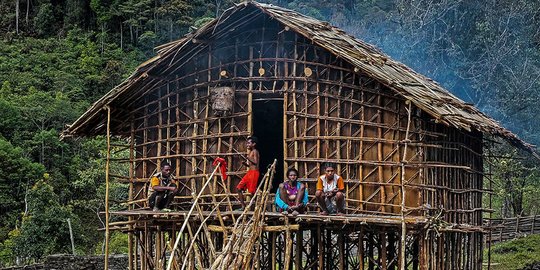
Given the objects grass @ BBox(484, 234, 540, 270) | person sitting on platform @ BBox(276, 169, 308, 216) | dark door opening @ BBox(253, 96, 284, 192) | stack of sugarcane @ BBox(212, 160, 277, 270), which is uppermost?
dark door opening @ BBox(253, 96, 284, 192)

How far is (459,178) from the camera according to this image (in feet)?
51.0

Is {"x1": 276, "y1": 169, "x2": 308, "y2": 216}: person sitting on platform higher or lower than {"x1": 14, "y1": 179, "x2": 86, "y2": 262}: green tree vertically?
higher

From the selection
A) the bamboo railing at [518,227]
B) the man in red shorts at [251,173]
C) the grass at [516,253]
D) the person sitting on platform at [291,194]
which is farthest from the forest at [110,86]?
the person sitting on platform at [291,194]

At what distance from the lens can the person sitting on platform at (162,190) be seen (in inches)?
577

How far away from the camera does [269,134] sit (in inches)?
741

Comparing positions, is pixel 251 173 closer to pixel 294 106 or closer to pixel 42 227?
pixel 294 106

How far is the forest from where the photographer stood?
27484mm

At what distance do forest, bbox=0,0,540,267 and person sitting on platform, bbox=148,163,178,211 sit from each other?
916 cm

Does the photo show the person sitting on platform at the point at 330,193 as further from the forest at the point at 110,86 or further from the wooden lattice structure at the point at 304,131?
the forest at the point at 110,86

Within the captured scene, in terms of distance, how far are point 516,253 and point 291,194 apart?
12233 millimetres

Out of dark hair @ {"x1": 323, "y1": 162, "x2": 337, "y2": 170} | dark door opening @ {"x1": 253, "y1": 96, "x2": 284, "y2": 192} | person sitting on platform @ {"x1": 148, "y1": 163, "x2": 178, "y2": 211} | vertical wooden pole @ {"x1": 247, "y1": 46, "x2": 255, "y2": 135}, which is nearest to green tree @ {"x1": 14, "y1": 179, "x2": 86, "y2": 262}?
dark door opening @ {"x1": 253, "y1": 96, "x2": 284, "y2": 192}

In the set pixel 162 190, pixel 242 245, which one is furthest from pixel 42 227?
pixel 242 245

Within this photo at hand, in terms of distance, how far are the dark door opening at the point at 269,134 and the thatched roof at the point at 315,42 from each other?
2.53 metres

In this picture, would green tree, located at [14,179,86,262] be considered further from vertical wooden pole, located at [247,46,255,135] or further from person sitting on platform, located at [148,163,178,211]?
vertical wooden pole, located at [247,46,255,135]
